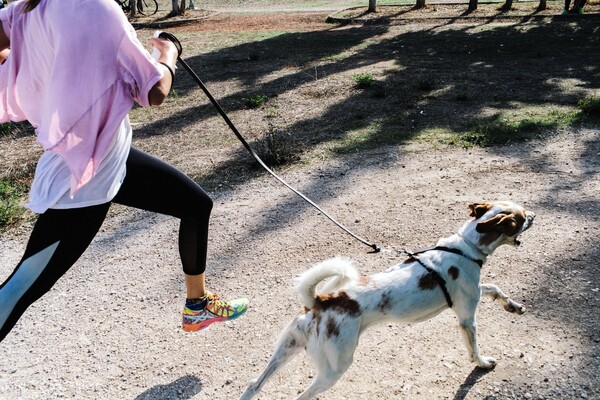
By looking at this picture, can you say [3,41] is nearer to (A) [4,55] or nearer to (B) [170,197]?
(A) [4,55]

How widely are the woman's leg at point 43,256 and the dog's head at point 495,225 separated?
200 centimetres

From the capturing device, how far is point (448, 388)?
10.9 ft

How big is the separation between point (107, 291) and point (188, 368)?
47.9 inches

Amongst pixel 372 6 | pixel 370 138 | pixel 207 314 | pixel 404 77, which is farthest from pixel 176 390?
pixel 372 6

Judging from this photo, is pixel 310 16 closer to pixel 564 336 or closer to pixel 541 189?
pixel 541 189

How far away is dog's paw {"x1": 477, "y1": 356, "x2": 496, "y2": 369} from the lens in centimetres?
338

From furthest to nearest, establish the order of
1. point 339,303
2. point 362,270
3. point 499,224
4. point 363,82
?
point 363,82, point 362,270, point 499,224, point 339,303

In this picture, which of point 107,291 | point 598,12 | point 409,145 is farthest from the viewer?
point 598,12

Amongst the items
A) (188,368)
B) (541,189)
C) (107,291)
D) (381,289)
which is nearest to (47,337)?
(107,291)

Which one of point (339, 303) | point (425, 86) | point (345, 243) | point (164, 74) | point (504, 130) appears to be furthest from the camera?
point (425, 86)

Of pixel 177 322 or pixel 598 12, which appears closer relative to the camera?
pixel 177 322

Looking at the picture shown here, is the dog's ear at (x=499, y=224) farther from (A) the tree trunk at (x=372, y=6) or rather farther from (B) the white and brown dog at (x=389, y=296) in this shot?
(A) the tree trunk at (x=372, y=6)

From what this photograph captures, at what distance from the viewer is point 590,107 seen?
7270 mm

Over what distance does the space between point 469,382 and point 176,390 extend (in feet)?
5.48
